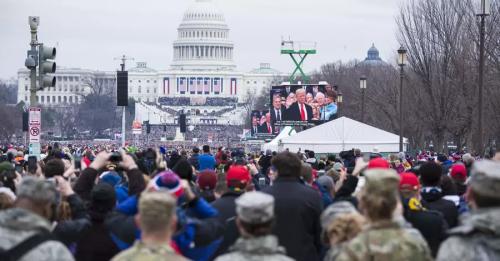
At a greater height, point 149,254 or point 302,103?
point 302,103

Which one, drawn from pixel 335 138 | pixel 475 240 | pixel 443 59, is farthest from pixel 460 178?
pixel 443 59

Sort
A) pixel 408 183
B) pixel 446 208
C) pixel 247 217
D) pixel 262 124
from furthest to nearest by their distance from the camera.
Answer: pixel 262 124 < pixel 446 208 < pixel 408 183 < pixel 247 217

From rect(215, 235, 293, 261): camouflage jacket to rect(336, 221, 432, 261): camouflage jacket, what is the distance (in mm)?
329

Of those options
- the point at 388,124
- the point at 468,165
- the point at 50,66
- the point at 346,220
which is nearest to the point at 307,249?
the point at 346,220

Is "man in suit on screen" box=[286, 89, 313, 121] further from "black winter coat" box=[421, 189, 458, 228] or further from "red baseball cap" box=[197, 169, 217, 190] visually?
"black winter coat" box=[421, 189, 458, 228]

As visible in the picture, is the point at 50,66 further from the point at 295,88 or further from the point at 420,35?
the point at 295,88

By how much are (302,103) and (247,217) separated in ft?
177

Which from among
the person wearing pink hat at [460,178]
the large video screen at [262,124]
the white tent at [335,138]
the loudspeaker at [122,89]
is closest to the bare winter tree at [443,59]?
the white tent at [335,138]

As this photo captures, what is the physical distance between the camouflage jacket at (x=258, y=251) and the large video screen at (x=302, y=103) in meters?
53.5

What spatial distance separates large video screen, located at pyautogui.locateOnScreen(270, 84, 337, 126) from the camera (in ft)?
201

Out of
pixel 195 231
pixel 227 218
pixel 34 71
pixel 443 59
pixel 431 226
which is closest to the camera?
pixel 195 231

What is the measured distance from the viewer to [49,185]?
8125mm

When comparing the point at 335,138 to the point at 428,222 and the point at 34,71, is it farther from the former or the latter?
the point at 428,222

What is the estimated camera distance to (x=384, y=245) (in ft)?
24.3
